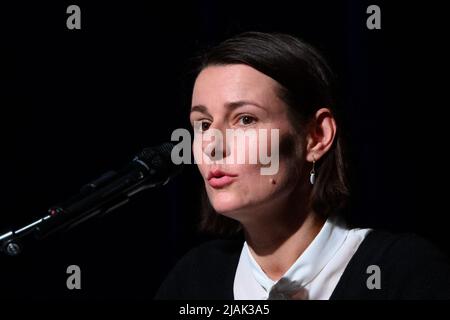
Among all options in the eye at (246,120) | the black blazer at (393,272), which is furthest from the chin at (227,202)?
the black blazer at (393,272)

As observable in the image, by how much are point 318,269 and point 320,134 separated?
1.10 feet

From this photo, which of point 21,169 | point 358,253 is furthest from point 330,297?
point 21,169

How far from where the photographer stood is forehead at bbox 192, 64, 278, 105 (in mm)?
1435

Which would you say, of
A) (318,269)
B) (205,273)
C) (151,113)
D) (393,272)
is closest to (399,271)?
Result: (393,272)

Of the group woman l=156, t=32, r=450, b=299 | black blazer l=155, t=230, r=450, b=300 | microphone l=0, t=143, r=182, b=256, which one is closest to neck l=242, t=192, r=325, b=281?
woman l=156, t=32, r=450, b=299

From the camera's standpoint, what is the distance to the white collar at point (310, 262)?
1469 millimetres

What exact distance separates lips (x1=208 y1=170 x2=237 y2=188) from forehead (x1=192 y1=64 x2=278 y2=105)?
6.8 inches

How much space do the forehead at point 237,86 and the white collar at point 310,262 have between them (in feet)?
1.19

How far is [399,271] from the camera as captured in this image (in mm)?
1428

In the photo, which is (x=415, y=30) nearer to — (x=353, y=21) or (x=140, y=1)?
(x=353, y=21)

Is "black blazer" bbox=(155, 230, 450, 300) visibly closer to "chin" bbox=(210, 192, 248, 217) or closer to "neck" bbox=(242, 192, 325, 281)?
"neck" bbox=(242, 192, 325, 281)

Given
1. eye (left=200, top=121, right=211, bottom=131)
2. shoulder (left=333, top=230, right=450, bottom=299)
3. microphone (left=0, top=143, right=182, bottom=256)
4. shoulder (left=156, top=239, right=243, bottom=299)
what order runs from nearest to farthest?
microphone (left=0, top=143, right=182, bottom=256)
shoulder (left=333, top=230, right=450, bottom=299)
eye (left=200, top=121, right=211, bottom=131)
shoulder (left=156, top=239, right=243, bottom=299)

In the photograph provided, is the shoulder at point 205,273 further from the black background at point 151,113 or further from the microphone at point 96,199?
the microphone at point 96,199

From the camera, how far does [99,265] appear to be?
1.86 meters
